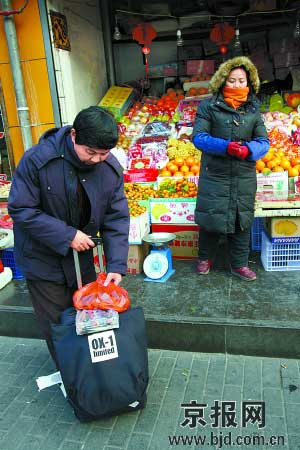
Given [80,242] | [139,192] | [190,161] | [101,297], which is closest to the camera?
[80,242]

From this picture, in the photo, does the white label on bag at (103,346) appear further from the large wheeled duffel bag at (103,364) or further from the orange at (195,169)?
the orange at (195,169)

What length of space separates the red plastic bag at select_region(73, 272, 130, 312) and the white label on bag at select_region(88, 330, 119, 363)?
16 centimetres

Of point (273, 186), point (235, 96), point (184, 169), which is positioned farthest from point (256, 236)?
point (235, 96)

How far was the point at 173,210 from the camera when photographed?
4559mm

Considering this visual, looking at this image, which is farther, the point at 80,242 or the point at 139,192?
the point at 139,192

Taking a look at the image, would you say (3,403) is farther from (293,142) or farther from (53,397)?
(293,142)

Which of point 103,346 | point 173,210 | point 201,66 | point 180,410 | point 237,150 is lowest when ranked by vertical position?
point 180,410

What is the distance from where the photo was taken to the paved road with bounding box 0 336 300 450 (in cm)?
255

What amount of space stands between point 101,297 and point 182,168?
2.80m

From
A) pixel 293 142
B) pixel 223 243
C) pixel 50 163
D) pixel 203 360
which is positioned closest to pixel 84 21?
pixel 293 142

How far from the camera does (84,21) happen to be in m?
6.39

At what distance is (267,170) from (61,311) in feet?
8.35

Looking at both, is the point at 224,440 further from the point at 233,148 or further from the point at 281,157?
the point at 281,157

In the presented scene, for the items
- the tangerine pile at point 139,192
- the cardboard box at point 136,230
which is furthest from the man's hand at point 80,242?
the tangerine pile at point 139,192
